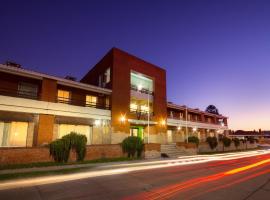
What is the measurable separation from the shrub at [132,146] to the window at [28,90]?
11200 millimetres

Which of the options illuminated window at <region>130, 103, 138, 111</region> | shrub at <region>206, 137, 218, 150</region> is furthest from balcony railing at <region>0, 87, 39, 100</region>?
shrub at <region>206, 137, 218, 150</region>

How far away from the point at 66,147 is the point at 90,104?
1011cm

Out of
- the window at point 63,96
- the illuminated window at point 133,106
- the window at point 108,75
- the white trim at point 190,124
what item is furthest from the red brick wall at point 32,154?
the white trim at point 190,124

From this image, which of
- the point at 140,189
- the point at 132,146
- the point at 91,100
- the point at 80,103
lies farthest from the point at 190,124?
the point at 140,189

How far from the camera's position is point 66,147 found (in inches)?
633

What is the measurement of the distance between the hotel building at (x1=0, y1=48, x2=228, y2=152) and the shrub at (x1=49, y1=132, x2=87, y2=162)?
11.0 feet

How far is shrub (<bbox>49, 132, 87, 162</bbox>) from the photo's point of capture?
15.6m

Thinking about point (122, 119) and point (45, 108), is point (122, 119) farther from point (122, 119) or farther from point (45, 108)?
point (45, 108)

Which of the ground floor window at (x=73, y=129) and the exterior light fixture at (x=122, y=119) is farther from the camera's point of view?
the exterior light fixture at (x=122, y=119)

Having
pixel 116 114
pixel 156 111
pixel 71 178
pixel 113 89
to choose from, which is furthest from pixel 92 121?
pixel 71 178

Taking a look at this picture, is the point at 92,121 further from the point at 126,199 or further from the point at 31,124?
the point at 126,199

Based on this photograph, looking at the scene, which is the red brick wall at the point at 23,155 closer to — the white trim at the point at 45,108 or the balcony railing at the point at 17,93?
the white trim at the point at 45,108

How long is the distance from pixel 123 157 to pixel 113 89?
9.07 m

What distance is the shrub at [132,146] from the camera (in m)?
20.5
